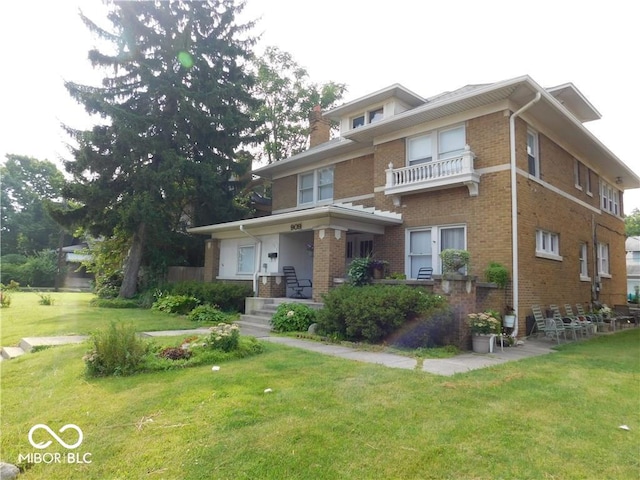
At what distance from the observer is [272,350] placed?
803cm

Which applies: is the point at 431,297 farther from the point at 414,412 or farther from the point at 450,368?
the point at 414,412

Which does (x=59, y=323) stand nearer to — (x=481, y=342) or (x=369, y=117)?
(x=481, y=342)

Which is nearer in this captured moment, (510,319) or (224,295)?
(510,319)

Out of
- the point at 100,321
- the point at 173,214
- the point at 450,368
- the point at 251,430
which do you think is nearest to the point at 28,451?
the point at 251,430

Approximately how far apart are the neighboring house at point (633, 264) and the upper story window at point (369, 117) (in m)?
32.5

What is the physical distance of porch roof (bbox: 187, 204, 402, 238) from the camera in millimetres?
12281

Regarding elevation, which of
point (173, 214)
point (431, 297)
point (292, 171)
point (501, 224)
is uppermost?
point (292, 171)

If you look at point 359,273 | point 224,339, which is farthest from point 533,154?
point 224,339

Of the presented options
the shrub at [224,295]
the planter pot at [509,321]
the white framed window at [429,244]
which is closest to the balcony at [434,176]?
the white framed window at [429,244]

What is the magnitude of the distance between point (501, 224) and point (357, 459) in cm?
946

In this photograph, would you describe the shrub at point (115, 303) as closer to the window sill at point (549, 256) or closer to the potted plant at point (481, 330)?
the potted plant at point (481, 330)

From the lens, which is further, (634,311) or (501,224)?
(634,311)

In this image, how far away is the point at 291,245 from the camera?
608 inches

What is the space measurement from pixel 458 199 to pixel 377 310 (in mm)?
5244
